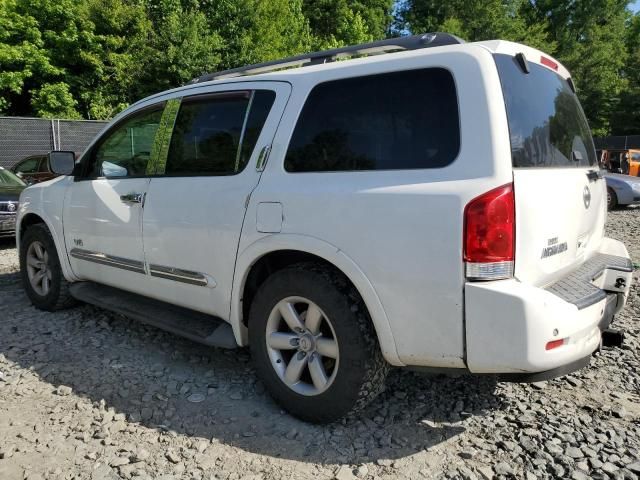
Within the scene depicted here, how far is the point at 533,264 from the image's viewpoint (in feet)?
7.64

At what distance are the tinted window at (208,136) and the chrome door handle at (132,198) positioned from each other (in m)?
0.27

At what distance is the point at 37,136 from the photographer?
16.7m

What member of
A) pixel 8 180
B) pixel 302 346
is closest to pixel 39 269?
pixel 302 346

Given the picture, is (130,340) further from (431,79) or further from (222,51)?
(222,51)

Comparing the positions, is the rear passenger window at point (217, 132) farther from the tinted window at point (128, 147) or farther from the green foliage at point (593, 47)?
the green foliage at point (593, 47)

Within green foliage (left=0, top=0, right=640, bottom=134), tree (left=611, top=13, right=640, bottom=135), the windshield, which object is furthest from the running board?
tree (left=611, top=13, right=640, bottom=135)

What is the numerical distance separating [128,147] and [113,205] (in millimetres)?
472

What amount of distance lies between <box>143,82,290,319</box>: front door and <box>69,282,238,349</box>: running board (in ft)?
0.31

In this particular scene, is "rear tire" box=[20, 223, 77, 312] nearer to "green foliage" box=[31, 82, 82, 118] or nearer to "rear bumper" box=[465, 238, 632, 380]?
"rear bumper" box=[465, 238, 632, 380]

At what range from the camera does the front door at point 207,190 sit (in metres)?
3.03

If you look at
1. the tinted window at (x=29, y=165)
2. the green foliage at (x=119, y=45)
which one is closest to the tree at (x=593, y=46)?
the green foliage at (x=119, y=45)

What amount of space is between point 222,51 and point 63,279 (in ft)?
60.0

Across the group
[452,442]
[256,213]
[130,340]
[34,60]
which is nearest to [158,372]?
[130,340]

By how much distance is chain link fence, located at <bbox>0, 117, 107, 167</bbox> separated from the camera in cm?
1622
